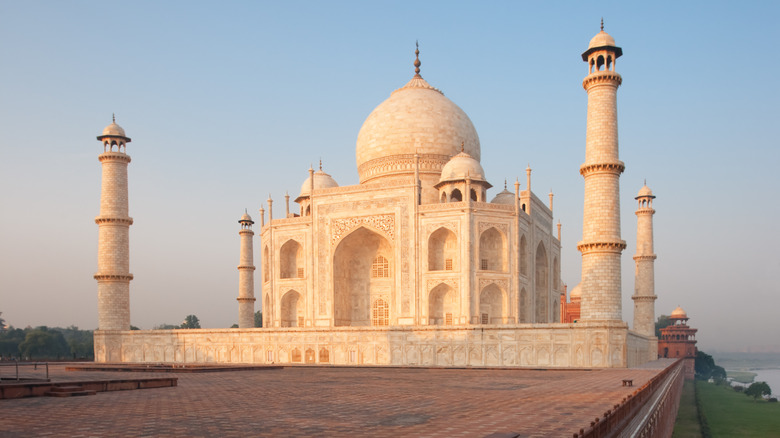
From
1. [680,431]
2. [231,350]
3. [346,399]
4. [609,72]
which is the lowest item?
[680,431]

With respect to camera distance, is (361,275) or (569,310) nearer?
(361,275)

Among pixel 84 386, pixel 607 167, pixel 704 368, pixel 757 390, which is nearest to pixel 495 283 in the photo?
pixel 607 167

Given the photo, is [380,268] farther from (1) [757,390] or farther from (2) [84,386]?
(1) [757,390]

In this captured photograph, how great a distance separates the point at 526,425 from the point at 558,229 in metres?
27.9

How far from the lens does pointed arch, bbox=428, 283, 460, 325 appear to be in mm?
24750

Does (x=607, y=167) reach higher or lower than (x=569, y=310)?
higher

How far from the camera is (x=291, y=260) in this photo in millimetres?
28844

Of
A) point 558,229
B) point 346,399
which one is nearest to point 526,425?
point 346,399

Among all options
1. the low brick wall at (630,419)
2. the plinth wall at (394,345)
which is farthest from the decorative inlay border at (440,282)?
the low brick wall at (630,419)

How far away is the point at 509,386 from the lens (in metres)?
10.2

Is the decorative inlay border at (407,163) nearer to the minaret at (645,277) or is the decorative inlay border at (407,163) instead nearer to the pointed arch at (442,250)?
the pointed arch at (442,250)

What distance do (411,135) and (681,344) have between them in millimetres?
27532

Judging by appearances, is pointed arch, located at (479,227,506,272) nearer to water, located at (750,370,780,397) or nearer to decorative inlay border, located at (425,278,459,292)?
decorative inlay border, located at (425,278,459,292)

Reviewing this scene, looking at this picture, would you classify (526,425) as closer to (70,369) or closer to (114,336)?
(70,369)
